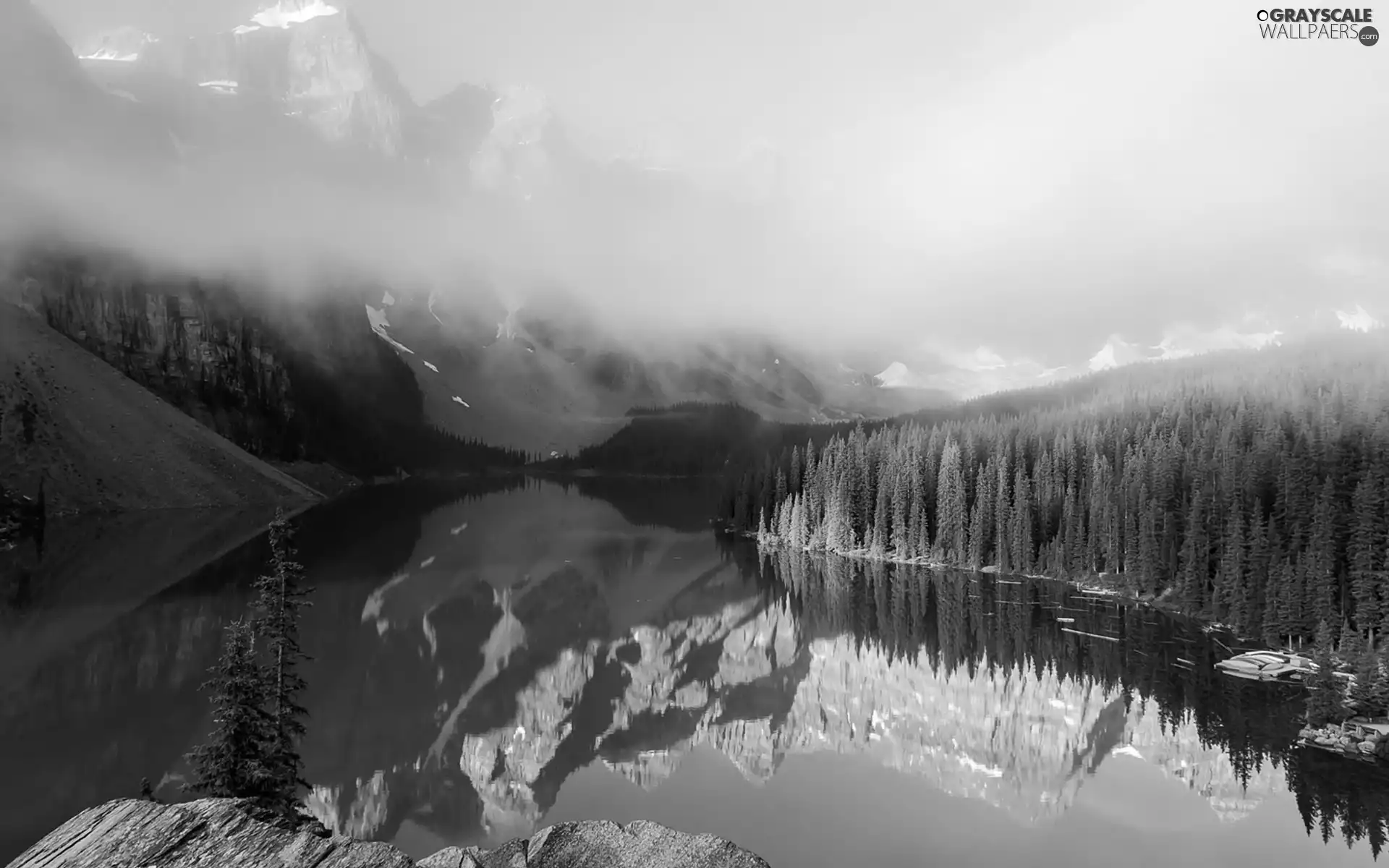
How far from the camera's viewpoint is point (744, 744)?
37.0 m

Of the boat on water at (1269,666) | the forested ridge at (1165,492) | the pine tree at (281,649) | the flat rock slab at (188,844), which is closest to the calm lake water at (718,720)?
the boat on water at (1269,666)

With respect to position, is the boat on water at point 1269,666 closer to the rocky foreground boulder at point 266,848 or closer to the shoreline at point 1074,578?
the shoreline at point 1074,578

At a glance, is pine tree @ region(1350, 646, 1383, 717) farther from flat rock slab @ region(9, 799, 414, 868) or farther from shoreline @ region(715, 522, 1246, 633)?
flat rock slab @ region(9, 799, 414, 868)

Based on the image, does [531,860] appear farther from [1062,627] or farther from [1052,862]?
[1062,627]

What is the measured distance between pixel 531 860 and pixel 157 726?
1344 inches

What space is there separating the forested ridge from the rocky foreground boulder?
6358 centimetres

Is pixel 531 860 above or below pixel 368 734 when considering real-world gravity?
above

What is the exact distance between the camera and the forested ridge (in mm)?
55188

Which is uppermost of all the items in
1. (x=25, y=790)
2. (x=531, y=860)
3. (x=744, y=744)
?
(x=531, y=860)

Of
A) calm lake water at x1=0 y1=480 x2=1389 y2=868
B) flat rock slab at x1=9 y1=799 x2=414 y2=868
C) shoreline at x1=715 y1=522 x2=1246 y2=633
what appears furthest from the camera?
shoreline at x1=715 y1=522 x2=1246 y2=633

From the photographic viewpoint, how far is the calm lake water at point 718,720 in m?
27.0

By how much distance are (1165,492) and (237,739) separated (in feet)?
287

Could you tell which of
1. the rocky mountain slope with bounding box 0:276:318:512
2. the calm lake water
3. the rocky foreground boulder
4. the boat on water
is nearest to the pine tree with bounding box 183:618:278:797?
the calm lake water

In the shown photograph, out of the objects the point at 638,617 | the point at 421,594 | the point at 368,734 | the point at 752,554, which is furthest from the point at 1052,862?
the point at 752,554
